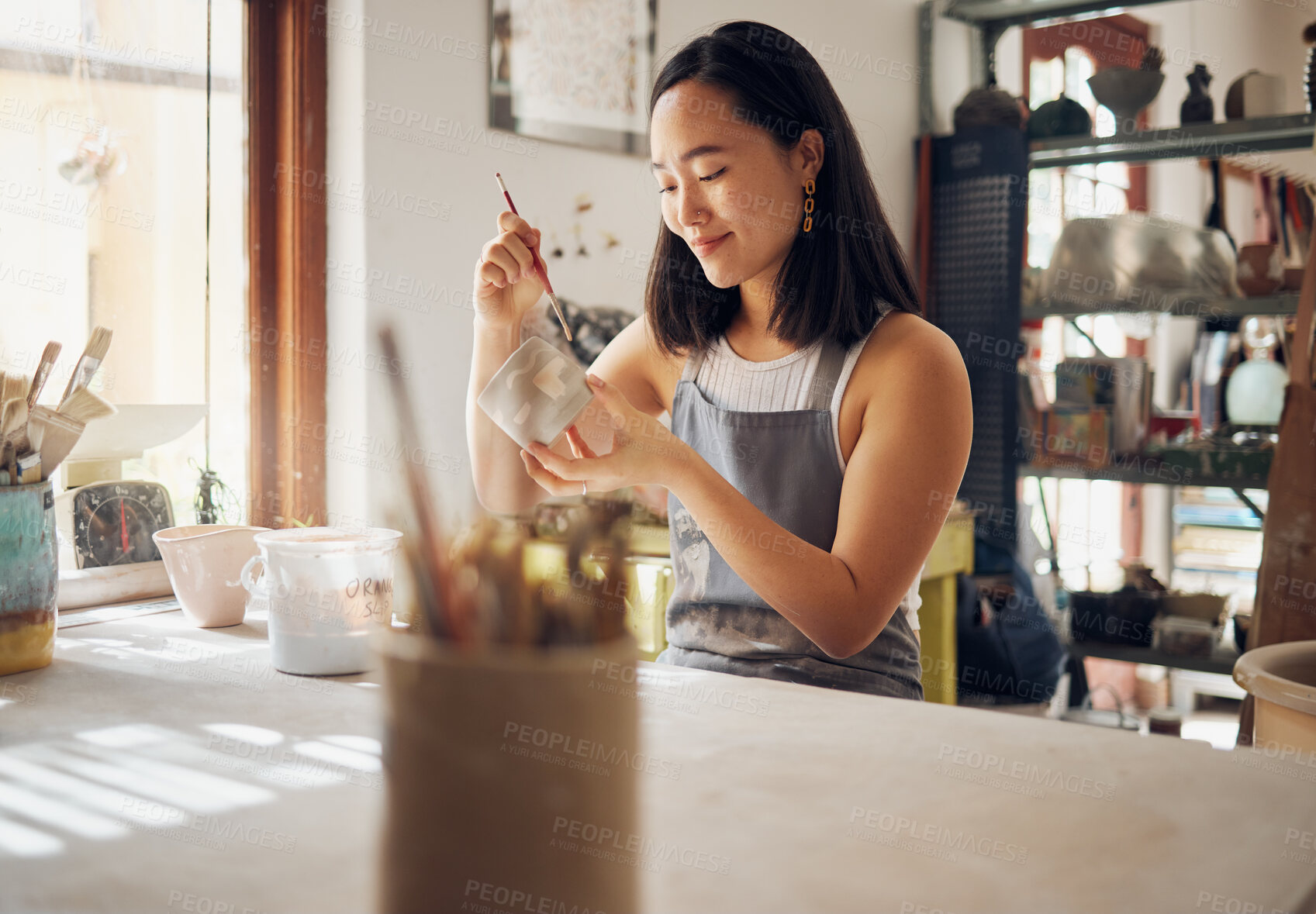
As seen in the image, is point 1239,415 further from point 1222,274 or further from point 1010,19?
point 1010,19

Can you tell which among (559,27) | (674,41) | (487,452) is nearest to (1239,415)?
(674,41)

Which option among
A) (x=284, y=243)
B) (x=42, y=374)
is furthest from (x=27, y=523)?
(x=284, y=243)

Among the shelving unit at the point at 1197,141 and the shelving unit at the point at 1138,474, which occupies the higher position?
the shelving unit at the point at 1197,141

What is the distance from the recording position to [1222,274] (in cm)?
289

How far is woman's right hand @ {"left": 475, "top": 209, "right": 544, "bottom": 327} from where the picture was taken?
46.9 inches

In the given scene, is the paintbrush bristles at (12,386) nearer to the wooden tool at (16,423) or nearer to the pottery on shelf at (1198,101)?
the wooden tool at (16,423)

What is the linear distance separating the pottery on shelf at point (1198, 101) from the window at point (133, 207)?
2446mm

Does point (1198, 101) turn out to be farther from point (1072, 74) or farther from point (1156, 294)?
point (1072, 74)

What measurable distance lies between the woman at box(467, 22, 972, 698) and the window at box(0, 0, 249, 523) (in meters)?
0.83

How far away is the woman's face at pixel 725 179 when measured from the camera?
4.12ft

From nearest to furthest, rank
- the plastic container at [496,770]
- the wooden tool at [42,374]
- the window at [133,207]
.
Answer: the plastic container at [496,770] → the wooden tool at [42,374] → the window at [133,207]

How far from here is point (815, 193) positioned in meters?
1.35

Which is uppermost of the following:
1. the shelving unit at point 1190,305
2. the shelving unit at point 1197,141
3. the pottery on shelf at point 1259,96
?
the pottery on shelf at point 1259,96

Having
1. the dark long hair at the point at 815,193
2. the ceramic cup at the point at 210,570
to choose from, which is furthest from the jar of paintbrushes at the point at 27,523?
the dark long hair at the point at 815,193
